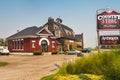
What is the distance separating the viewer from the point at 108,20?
20891mm

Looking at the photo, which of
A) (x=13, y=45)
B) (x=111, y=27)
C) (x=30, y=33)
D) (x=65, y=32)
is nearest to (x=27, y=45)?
(x=30, y=33)

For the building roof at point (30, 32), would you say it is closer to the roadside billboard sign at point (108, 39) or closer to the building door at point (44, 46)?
the building door at point (44, 46)

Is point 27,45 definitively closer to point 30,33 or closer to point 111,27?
point 30,33

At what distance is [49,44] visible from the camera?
68.9 meters

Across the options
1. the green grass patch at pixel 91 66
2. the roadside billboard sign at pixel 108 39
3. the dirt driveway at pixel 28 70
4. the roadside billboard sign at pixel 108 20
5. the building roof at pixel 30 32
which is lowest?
the dirt driveway at pixel 28 70

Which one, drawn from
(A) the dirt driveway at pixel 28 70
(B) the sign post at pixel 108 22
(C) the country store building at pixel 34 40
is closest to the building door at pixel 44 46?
(C) the country store building at pixel 34 40

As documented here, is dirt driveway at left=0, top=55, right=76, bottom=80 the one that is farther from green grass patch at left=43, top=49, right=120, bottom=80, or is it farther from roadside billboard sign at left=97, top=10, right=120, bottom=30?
green grass patch at left=43, top=49, right=120, bottom=80

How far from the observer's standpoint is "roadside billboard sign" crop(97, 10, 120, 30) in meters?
20.8

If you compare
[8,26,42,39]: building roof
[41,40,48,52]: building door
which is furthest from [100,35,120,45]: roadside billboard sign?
[41,40,48,52]: building door

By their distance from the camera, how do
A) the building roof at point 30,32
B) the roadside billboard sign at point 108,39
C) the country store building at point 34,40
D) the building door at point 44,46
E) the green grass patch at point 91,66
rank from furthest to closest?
the building door at point 44,46
the building roof at point 30,32
the country store building at point 34,40
the roadside billboard sign at point 108,39
the green grass patch at point 91,66

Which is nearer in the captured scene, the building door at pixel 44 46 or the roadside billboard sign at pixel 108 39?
the roadside billboard sign at pixel 108 39

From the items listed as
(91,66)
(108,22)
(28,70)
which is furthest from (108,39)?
(91,66)

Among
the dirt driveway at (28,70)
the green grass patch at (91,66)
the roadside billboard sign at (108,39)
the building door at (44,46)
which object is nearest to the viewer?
the green grass patch at (91,66)

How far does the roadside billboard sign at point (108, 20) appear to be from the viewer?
2084 cm
